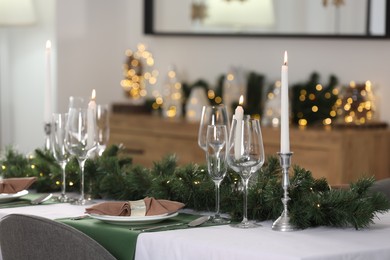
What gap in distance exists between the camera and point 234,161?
7.54ft

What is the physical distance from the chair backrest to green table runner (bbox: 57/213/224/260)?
1.7 inches

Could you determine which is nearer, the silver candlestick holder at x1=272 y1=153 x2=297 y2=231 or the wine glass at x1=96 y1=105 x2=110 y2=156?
the silver candlestick holder at x1=272 y1=153 x2=297 y2=231

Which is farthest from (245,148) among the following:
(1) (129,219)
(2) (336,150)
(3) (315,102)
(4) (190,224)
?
(3) (315,102)

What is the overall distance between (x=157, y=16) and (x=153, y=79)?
405mm

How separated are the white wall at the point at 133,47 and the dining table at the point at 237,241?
9.14ft

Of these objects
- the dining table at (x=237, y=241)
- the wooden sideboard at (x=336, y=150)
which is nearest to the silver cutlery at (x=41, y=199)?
the dining table at (x=237, y=241)

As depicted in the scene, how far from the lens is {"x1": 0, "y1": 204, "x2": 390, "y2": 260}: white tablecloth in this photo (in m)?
2.03

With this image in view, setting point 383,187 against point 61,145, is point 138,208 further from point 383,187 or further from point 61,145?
point 383,187

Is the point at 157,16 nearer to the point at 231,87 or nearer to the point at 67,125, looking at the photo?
the point at 231,87

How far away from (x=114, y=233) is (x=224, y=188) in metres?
0.37

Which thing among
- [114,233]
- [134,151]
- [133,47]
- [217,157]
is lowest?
[134,151]

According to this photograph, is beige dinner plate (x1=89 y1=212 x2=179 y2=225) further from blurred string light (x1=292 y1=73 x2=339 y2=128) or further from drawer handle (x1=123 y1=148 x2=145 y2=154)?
drawer handle (x1=123 y1=148 x2=145 y2=154)

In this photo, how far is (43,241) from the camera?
7.45 feet

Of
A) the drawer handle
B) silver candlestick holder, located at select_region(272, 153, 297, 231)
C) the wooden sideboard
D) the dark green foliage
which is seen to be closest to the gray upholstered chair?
silver candlestick holder, located at select_region(272, 153, 297, 231)
